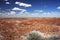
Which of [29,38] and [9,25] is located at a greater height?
[9,25]

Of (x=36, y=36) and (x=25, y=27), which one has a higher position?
(x=25, y=27)

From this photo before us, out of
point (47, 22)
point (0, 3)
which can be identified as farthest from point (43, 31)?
point (0, 3)

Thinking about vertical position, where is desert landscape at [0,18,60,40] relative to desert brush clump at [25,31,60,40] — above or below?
above

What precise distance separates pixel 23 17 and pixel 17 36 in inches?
13.9

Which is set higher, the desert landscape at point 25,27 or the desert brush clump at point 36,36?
the desert landscape at point 25,27

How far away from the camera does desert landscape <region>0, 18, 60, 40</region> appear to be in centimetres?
250

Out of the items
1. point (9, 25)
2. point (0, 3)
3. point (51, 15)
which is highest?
point (0, 3)

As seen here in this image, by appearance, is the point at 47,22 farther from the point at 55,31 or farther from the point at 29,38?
the point at 29,38

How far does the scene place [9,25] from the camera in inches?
102

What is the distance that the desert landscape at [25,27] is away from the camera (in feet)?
8.20

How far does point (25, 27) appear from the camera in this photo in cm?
255

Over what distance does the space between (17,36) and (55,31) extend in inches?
26.2

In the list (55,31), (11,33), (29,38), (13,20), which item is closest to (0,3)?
(13,20)

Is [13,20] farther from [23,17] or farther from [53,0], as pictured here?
[53,0]
